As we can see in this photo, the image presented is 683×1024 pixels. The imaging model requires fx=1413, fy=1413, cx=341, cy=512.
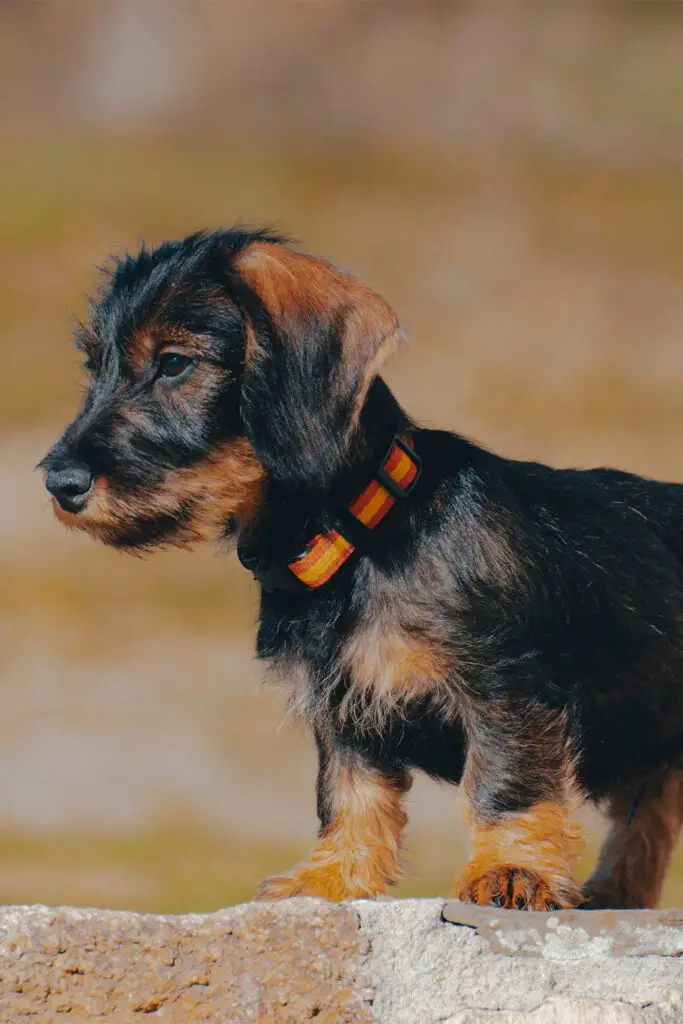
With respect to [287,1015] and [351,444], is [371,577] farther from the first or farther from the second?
[287,1015]

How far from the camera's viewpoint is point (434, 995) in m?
3.29

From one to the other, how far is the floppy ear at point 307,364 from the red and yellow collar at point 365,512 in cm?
13

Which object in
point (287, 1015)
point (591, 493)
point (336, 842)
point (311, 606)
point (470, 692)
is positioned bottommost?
point (287, 1015)

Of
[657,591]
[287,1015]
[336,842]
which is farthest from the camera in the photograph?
[657,591]

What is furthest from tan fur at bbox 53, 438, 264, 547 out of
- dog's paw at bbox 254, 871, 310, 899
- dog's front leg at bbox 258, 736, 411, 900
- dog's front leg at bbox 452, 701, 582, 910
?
dog's paw at bbox 254, 871, 310, 899

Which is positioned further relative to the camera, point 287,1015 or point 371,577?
point 371,577

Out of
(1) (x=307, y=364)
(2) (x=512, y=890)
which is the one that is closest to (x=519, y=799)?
(2) (x=512, y=890)

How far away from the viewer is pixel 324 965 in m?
3.30

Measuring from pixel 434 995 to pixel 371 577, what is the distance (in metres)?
1.09

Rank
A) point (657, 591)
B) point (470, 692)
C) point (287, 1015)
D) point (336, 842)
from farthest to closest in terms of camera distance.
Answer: point (657, 591)
point (336, 842)
point (470, 692)
point (287, 1015)

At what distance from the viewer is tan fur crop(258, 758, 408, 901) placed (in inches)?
156

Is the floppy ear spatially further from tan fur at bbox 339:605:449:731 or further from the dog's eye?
tan fur at bbox 339:605:449:731

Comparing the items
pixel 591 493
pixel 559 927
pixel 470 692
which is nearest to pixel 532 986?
pixel 559 927

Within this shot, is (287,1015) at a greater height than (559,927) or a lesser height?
lesser
